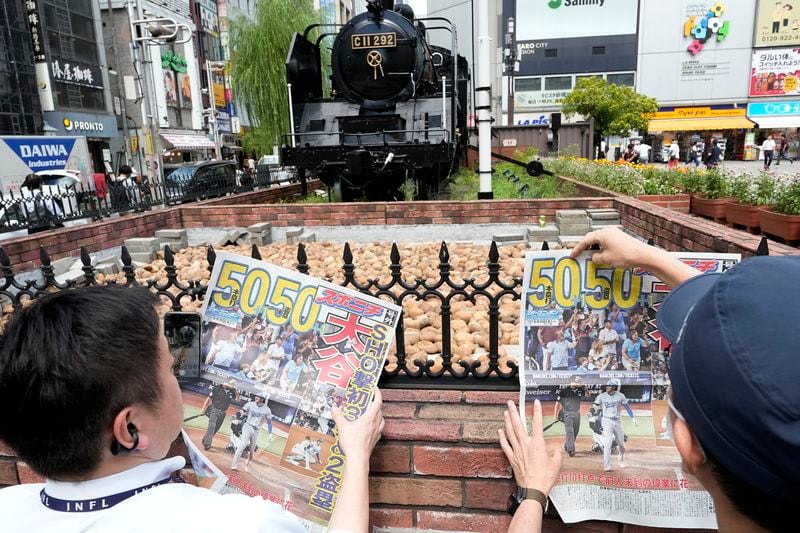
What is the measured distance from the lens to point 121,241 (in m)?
6.29

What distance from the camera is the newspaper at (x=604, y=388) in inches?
57.1

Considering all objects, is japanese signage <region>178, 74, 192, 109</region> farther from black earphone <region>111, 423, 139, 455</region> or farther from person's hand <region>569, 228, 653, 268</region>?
black earphone <region>111, 423, 139, 455</region>

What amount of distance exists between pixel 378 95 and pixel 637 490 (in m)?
7.93

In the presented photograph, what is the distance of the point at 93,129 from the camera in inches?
914

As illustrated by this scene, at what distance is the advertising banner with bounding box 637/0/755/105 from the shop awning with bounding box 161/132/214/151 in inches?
1260

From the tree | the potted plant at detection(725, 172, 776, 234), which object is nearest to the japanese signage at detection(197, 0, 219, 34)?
the tree

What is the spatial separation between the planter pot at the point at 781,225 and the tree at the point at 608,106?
27.1 meters

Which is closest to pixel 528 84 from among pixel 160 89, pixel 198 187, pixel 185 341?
pixel 160 89

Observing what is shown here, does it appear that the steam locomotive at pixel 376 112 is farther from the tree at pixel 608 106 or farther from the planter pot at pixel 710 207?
the tree at pixel 608 106

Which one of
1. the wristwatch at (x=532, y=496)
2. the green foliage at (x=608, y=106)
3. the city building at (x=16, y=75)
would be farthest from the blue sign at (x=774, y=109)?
the wristwatch at (x=532, y=496)

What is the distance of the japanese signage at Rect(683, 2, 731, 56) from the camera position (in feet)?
121

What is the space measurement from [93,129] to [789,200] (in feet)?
85.8

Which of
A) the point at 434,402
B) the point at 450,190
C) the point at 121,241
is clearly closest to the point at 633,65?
the point at 450,190

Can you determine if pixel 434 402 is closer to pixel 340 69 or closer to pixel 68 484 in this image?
pixel 68 484
